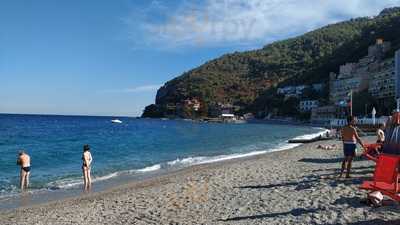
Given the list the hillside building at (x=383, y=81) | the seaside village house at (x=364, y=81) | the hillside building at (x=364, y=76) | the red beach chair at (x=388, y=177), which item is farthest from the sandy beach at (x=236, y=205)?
the hillside building at (x=364, y=76)

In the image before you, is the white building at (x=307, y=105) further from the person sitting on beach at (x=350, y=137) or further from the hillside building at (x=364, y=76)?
the person sitting on beach at (x=350, y=137)

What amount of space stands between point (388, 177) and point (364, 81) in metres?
120

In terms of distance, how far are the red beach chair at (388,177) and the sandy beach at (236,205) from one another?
1.66ft

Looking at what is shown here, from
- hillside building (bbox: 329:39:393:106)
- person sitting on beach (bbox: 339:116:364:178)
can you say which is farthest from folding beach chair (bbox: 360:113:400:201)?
hillside building (bbox: 329:39:393:106)

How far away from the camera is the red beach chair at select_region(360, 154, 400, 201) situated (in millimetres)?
7032

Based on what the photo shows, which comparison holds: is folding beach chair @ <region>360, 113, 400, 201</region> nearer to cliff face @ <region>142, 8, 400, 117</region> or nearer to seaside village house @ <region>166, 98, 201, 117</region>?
cliff face @ <region>142, 8, 400, 117</region>

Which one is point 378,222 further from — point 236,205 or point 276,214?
point 236,205

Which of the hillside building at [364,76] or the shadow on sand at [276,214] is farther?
the hillside building at [364,76]

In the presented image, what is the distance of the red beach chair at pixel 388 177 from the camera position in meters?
7.03

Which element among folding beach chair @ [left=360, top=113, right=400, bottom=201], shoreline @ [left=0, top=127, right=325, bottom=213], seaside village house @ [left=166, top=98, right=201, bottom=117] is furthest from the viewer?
seaside village house @ [left=166, top=98, right=201, bottom=117]

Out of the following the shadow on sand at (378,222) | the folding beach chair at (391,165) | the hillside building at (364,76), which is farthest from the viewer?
the hillside building at (364,76)

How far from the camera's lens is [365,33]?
5989 inches

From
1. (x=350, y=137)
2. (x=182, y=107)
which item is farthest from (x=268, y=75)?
(x=350, y=137)

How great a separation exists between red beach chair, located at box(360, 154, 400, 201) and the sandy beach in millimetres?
505
